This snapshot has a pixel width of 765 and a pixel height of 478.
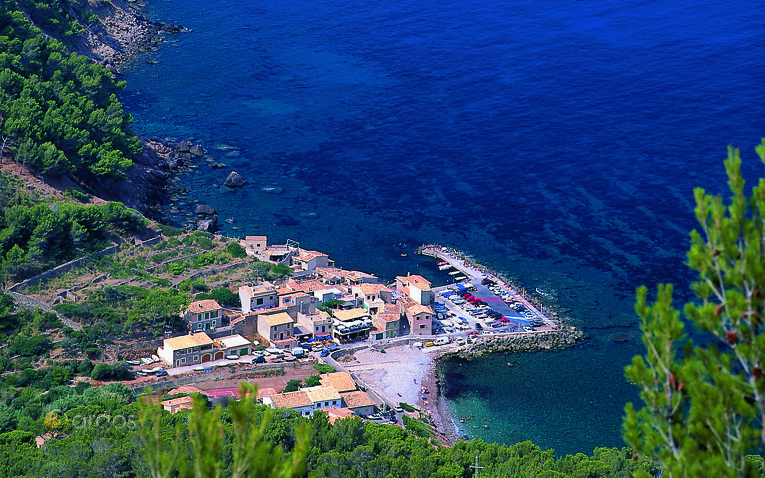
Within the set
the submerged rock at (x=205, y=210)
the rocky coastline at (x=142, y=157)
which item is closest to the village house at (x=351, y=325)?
the rocky coastline at (x=142, y=157)

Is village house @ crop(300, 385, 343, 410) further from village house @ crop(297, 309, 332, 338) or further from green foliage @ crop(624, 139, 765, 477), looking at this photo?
green foliage @ crop(624, 139, 765, 477)

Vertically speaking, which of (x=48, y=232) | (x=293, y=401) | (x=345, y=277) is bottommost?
(x=293, y=401)

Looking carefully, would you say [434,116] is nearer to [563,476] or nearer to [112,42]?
[112,42]

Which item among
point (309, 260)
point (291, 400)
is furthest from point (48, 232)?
point (291, 400)

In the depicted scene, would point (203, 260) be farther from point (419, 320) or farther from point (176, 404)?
point (176, 404)

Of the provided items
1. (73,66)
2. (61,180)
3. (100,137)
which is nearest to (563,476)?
(61,180)
